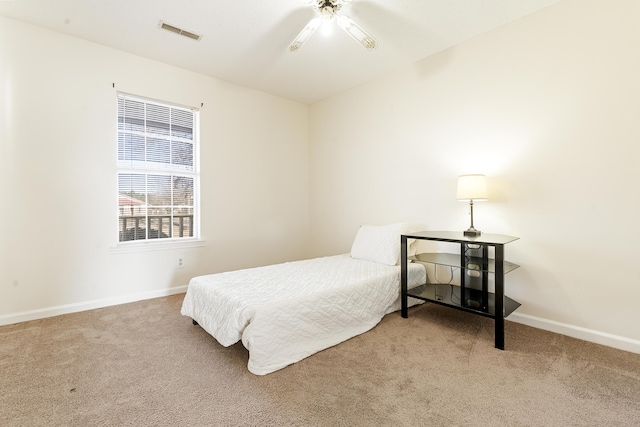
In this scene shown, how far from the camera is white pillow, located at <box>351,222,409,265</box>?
3084 mm

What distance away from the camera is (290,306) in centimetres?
201

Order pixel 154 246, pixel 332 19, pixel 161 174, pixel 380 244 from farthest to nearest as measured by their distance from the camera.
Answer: pixel 161 174 < pixel 154 246 < pixel 380 244 < pixel 332 19

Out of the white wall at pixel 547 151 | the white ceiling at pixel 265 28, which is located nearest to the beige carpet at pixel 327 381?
the white wall at pixel 547 151

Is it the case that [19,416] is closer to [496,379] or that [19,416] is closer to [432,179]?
[496,379]

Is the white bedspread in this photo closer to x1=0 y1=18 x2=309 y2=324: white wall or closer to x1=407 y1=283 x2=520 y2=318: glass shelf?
x1=407 y1=283 x2=520 y2=318: glass shelf

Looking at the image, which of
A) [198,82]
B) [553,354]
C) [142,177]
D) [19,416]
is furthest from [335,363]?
[198,82]

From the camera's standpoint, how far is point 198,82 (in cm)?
366

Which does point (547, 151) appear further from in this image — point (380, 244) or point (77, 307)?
point (77, 307)

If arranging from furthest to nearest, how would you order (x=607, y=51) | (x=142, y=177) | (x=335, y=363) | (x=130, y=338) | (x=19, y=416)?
(x=142, y=177), (x=130, y=338), (x=607, y=51), (x=335, y=363), (x=19, y=416)

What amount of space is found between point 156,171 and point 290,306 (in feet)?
8.11

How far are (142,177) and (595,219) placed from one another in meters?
4.26

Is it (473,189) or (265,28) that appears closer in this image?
(473,189)

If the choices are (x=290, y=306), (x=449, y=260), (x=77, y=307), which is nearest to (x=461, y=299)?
(x=449, y=260)

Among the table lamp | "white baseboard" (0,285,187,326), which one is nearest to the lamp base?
the table lamp
